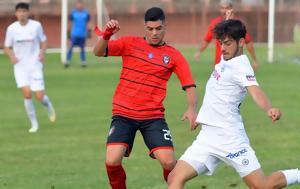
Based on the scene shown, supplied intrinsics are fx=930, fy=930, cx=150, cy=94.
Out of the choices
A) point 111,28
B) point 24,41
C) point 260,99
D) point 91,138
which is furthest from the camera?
point 24,41

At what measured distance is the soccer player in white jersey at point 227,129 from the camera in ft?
29.0

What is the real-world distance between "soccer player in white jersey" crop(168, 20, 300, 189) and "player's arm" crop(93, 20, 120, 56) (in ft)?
4.27

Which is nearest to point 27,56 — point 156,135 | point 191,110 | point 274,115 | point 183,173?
point 156,135

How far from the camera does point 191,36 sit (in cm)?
4912

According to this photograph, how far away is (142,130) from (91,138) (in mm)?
5524

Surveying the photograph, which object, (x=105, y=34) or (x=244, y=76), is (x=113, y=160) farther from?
(x=244, y=76)

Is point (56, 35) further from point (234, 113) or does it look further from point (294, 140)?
point (234, 113)

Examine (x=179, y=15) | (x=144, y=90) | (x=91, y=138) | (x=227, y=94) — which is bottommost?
(x=179, y=15)

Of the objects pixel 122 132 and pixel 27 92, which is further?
pixel 27 92

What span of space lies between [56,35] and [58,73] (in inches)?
625

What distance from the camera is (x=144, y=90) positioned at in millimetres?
10242

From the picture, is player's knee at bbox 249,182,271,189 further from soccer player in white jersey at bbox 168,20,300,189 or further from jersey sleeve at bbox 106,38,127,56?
jersey sleeve at bbox 106,38,127,56

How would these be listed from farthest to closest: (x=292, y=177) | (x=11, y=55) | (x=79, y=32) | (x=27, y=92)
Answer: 1. (x=79, y=32)
2. (x=27, y=92)
3. (x=11, y=55)
4. (x=292, y=177)

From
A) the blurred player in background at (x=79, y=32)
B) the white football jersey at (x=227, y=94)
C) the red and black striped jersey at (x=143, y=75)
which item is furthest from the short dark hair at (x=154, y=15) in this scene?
the blurred player in background at (x=79, y=32)
